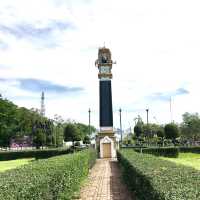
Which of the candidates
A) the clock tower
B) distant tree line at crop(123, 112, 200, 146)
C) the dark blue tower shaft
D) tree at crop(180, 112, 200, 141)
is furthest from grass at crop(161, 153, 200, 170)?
tree at crop(180, 112, 200, 141)

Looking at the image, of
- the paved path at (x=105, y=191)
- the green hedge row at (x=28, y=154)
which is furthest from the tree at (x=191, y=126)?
the paved path at (x=105, y=191)

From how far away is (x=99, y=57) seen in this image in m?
45.8

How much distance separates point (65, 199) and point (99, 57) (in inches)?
1419

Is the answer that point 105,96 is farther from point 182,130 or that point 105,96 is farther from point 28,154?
point 182,130

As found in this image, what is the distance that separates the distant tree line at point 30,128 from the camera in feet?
212

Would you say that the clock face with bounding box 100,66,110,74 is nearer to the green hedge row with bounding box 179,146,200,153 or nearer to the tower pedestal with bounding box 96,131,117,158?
the tower pedestal with bounding box 96,131,117,158

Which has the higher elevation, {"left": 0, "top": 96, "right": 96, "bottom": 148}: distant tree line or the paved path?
{"left": 0, "top": 96, "right": 96, "bottom": 148}: distant tree line

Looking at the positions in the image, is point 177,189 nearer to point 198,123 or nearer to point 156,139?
point 156,139

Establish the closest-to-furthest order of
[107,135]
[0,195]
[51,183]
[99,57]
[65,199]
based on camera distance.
Result: [0,195], [51,183], [65,199], [107,135], [99,57]

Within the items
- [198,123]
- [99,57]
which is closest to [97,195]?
[99,57]

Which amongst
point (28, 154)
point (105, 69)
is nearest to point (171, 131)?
point (105, 69)

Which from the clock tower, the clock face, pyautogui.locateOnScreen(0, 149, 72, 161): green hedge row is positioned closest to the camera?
pyautogui.locateOnScreen(0, 149, 72, 161): green hedge row

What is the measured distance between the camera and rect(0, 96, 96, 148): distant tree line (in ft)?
212

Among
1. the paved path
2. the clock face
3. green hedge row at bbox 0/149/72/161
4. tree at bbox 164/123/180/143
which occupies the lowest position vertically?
the paved path
